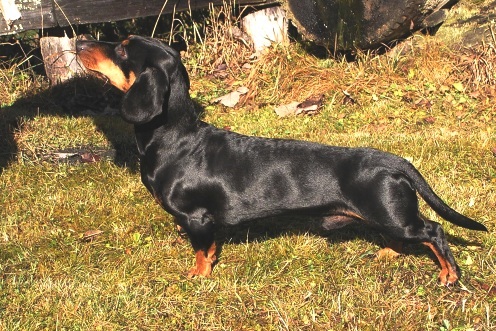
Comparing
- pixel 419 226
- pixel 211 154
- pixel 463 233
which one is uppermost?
pixel 211 154

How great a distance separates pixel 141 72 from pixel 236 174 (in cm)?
86

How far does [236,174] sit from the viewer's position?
4.10 m

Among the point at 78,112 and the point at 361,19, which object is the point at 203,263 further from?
the point at 361,19

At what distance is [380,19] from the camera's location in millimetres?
6734

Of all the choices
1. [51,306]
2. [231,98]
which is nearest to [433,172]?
[231,98]

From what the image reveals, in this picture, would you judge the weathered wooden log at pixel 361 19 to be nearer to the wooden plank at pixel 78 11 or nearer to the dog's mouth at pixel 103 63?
the wooden plank at pixel 78 11

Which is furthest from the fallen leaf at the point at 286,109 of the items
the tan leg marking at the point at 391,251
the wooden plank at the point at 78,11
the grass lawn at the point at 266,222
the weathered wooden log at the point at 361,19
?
the tan leg marking at the point at 391,251

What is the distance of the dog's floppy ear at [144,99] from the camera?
3.81 metres

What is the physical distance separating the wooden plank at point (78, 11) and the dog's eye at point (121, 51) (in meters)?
2.41

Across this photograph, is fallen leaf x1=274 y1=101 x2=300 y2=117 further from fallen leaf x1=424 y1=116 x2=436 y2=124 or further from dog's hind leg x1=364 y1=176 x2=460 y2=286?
dog's hind leg x1=364 y1=176 x2=460 y2=286

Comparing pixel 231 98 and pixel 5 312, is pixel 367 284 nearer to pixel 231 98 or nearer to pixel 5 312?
pixel 5 312

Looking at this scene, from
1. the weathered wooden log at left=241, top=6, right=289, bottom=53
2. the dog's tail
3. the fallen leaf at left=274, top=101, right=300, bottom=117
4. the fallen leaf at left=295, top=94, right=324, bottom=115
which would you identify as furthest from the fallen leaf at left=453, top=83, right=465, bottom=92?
the dog's tail

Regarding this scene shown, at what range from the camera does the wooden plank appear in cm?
613

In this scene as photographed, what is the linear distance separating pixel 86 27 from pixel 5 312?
193 inches
